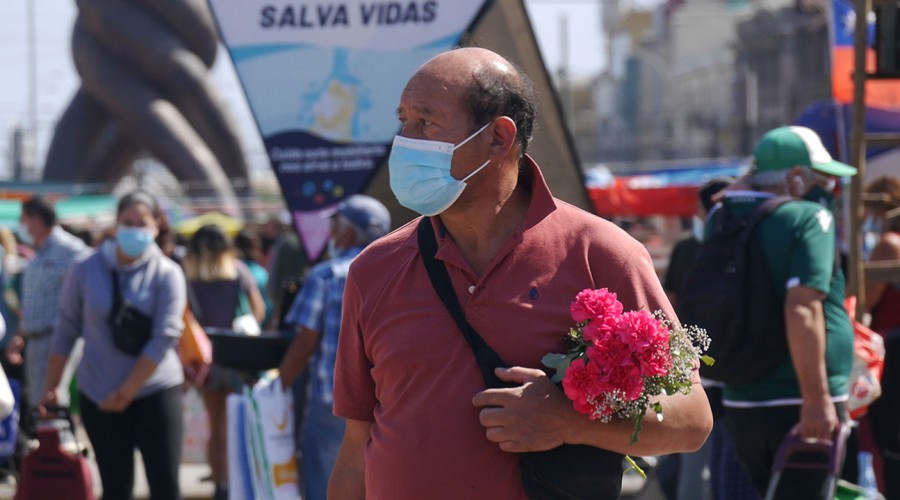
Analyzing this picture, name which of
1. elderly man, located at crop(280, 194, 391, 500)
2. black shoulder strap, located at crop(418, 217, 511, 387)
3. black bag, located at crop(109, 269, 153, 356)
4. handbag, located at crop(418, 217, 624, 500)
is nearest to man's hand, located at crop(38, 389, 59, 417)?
black bag, located at crop(109, 269, 153, 356)

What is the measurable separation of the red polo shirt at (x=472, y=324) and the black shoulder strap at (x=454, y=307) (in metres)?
0.02

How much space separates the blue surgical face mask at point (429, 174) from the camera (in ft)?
9.20

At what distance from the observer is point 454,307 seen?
277 centimetres

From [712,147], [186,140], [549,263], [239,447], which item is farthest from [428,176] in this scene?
[712,147]

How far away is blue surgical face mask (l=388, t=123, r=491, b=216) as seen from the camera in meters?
2.80

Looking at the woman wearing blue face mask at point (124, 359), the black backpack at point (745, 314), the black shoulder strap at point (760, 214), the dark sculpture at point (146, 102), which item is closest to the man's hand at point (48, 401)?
the woman wearing blue face mask at point (124, 359)

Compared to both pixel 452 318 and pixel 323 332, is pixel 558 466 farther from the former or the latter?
pixel 323 332

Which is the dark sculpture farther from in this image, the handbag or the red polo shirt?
the handbag

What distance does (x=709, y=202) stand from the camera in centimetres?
659

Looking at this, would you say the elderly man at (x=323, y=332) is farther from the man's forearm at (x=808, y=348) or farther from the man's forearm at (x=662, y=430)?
the man's forearm at (x=662, y=430)

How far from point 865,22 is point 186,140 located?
1117 inches

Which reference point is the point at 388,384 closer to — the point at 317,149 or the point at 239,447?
the point at 239,447

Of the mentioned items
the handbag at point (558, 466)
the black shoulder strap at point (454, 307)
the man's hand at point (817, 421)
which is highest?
the black shoulder strap at point (454, 307)

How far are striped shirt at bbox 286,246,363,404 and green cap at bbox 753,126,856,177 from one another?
184cm
